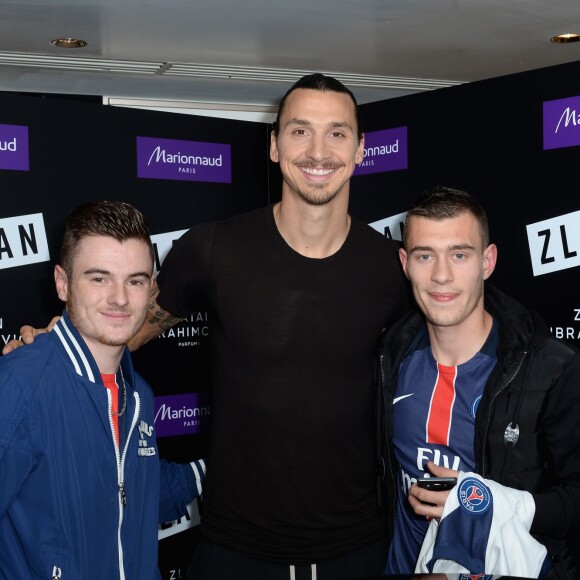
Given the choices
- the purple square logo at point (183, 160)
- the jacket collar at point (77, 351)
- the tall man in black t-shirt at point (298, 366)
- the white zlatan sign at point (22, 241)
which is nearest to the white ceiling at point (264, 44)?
the purple square logo at point (183, 160)

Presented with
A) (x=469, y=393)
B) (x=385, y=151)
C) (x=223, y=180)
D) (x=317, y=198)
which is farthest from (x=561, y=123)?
(x=223, y=180)

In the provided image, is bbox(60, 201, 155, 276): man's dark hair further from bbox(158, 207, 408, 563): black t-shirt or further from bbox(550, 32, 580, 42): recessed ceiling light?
bbox(550, 32, 580, 42): recessed ceiling light

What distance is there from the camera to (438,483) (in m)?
1.84

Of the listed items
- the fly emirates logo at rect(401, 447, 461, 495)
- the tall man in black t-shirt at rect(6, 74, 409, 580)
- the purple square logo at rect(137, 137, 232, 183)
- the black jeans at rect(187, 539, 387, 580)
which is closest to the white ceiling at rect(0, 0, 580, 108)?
the purple square logo at rect(137, 137, 232, 183)

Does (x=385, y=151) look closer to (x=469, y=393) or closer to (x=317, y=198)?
(x=317, y=198)

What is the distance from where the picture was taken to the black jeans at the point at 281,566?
83.7 inches

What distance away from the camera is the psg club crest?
180 centimetres

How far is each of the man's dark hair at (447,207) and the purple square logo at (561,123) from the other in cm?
86

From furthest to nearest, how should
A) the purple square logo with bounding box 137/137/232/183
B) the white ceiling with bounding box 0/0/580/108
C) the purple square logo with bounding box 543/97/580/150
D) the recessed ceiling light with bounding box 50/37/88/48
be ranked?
the recessed ceiling light with bounding box 50/37/88/48, the purple square logo with bounding box 137/137/232/183, the white ceiling with bounding box 0/0/580/108, the purple square logo with bounding box 543/97/580/150

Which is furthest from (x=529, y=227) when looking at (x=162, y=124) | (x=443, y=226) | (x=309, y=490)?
(x=162, y=124)

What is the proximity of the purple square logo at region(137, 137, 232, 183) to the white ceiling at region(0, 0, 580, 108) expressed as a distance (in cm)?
50

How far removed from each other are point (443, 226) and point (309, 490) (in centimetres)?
75

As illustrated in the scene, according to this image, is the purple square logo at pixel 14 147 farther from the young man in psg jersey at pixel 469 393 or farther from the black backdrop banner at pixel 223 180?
the young man in psg jersey at pixel 469 393

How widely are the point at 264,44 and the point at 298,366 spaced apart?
7.36 feet
